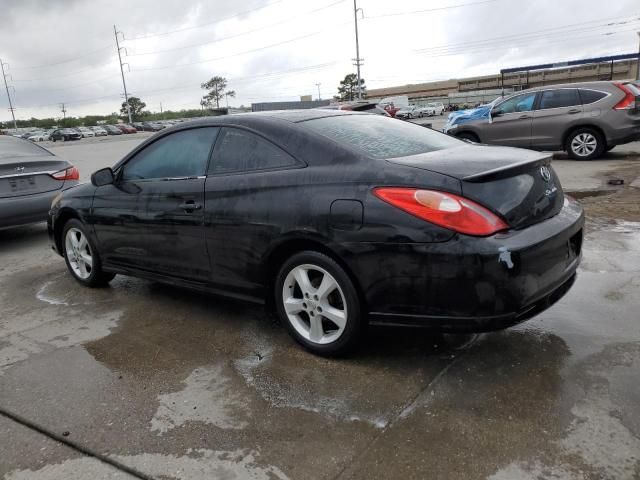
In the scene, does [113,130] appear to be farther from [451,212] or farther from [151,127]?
[451,212]

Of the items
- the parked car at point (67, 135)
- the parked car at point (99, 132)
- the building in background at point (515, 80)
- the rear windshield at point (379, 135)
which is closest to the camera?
the rear windshield at point (379, 135)

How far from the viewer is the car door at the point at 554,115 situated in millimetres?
11117

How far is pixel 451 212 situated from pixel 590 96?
9.81m

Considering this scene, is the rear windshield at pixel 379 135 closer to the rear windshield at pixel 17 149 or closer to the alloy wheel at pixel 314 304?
the alloy wheel at pixel 314 304

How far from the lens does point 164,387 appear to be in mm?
3193

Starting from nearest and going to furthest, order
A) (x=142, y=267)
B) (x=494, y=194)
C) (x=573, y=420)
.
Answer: (x=573, y=420) < (x=494, y=194) < (x=142, y=267)

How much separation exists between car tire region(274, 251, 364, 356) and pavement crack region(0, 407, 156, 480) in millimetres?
1278

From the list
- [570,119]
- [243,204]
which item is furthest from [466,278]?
[570,119]

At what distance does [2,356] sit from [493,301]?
3.20 m

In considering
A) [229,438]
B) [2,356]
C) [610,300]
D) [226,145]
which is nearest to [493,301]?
[229,438]

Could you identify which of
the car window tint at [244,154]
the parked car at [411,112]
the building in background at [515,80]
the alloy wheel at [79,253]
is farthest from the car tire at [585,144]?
the parked car at [411,112]

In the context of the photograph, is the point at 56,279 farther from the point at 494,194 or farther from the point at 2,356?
the point at 494,194

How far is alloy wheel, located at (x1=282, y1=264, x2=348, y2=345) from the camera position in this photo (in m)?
3.22

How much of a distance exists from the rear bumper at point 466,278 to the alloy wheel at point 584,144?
9.32 m
